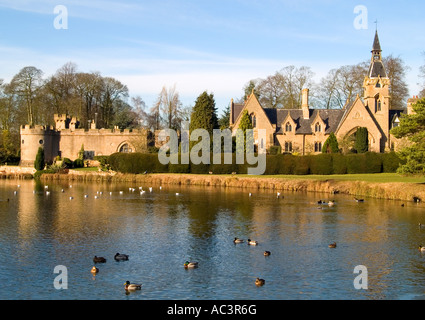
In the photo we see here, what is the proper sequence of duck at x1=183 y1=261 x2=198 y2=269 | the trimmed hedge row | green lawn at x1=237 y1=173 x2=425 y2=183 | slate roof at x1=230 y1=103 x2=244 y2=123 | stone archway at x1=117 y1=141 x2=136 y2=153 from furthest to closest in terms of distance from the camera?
stone archway at x1=117 y1=141 x2=136 y2=153
slate roof at x1=230 y1=103 x2=244 y2=123
the trimmed hedge row
green lawn at x1=237 y1=173 x2=425 y2=183
duck at x1=183 y1=261 x2=198 y2=269

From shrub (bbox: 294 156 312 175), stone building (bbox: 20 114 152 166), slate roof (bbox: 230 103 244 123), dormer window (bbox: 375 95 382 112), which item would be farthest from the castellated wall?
dormer window (bbox: 375 95 382 112)

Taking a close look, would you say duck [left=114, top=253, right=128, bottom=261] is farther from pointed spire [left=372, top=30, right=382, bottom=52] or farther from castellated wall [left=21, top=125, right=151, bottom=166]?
pointed spire [left=372, top=30, right=382, bottom=52]

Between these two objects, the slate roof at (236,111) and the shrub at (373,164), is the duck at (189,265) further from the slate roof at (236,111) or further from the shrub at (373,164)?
the slate roof at (236,111)

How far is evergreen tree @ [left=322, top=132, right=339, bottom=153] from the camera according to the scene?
189 feet

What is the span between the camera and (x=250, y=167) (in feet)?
175

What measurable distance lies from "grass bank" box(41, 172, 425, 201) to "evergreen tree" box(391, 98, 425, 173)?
2.36 m

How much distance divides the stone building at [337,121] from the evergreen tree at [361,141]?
1.75 meters

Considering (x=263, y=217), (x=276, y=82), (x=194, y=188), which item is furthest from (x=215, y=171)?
(x=276, y=82)

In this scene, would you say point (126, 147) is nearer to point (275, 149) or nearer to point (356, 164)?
point (275, 149)

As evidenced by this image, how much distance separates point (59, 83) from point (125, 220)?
51456mm

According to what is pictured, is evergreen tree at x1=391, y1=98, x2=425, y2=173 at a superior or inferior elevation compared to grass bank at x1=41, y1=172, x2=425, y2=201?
superior

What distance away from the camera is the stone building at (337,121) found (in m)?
61.7

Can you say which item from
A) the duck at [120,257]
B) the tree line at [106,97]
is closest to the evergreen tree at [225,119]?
the tree line at [106,97]
